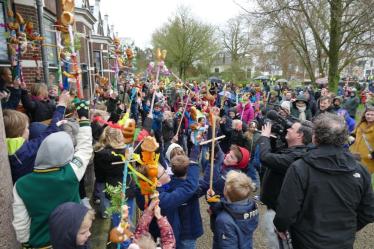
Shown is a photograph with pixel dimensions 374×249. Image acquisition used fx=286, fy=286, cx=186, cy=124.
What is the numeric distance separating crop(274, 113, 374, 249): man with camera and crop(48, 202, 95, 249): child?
4.71 ft

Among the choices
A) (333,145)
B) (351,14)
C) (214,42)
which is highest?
(214,42)

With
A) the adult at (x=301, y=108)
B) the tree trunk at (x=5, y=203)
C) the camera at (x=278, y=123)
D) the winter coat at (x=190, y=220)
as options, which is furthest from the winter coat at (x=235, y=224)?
the adult at (x=301, y=108)

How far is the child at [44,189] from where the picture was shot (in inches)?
78.1

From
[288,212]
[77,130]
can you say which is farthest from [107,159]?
[288,212]

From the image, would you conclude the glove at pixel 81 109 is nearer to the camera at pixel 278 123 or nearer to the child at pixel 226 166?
the child at pixel 226 166

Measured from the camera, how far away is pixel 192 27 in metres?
31.3

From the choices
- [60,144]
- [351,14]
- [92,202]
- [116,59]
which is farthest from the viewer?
[351,14]

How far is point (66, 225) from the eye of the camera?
1.76 m

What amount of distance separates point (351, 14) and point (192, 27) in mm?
21854

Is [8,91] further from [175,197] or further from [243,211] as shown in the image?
[243,211]

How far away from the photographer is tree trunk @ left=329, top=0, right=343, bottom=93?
10.9 m

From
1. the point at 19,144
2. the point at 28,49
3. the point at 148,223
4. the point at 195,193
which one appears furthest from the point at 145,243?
the point at 28,49

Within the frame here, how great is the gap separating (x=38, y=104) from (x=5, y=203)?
2043mm

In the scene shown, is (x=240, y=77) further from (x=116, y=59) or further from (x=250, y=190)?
(x=250, y=190)
